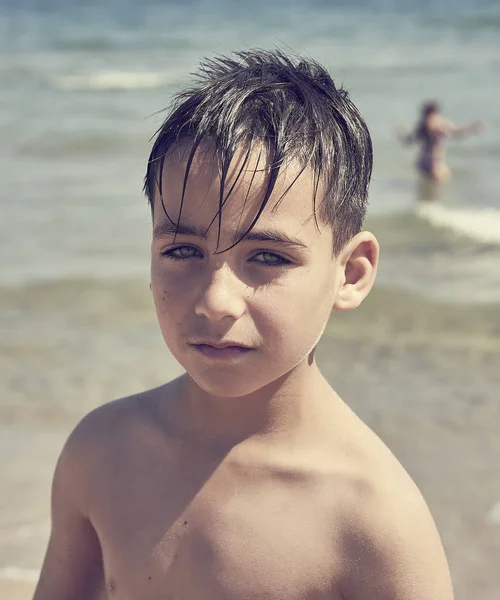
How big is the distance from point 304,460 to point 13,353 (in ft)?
10.7

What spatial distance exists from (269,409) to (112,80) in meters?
16.7

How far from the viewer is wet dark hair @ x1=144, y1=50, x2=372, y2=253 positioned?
1711 mm

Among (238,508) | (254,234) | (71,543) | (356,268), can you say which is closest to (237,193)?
(254,234)

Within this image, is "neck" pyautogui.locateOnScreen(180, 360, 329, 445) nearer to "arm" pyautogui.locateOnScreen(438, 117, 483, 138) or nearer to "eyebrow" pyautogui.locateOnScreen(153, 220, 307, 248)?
"eyebrow" pyautogui.locateOnScreen(153, 220, 307, 248)

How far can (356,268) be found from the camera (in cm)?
191

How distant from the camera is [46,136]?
11453 mm

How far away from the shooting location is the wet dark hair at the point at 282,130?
5.61 ft

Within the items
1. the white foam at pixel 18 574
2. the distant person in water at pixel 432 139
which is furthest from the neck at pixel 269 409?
the distant person in water at pixel 432 139

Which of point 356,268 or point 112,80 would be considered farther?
point 112,80

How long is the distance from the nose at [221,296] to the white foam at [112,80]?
50.6ft

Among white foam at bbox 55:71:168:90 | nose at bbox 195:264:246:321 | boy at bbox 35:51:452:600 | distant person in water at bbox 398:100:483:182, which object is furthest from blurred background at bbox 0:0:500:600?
nose at bbox 195:264:246:321

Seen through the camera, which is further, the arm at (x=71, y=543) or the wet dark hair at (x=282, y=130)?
the arm at (x=71, y=543)

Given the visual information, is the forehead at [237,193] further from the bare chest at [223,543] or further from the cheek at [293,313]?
the bare chest at [223,543]

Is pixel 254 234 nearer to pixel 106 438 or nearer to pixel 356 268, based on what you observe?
pixel 356 268
